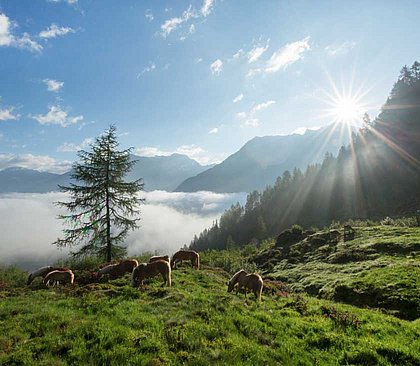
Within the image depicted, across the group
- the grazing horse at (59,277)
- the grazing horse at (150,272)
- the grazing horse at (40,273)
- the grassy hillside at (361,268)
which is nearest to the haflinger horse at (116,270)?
the grazing horse at (59,277)

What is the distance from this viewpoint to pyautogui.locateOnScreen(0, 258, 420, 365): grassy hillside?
27.3ft

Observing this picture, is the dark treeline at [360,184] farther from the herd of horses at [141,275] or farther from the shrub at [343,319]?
the shrub at [343,319]

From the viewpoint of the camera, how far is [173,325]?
35.0 feet

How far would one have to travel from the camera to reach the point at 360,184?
430 ft

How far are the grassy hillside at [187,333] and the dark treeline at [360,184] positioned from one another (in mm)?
95808

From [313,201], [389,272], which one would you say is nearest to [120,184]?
[389,272]

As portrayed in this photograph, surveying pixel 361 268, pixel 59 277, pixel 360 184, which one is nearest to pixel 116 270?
pixel 59 277

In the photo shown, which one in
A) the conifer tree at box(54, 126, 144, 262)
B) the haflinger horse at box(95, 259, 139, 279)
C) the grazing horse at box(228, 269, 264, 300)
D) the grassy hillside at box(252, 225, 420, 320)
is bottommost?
the grassy hillside at box(252, 225, 420, 320)

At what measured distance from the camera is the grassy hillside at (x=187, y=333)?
8.34 m

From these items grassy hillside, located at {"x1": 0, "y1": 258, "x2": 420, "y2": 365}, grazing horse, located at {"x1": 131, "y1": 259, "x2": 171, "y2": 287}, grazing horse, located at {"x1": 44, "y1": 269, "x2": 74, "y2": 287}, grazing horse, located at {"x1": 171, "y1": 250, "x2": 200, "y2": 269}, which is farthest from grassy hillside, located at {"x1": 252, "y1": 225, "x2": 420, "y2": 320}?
grazing horse, located at {"x1": 44, "y1": 269, "x2": 74, "y2": 287}

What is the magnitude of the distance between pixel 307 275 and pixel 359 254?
19.1 feet

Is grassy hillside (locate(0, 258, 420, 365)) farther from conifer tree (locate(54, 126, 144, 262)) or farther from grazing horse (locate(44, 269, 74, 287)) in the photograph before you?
conifer tree (locate(54, 126, 144, 262))

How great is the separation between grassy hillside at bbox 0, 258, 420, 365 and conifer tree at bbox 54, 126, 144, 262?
1647 centimetres

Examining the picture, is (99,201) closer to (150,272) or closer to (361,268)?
(150,272)
